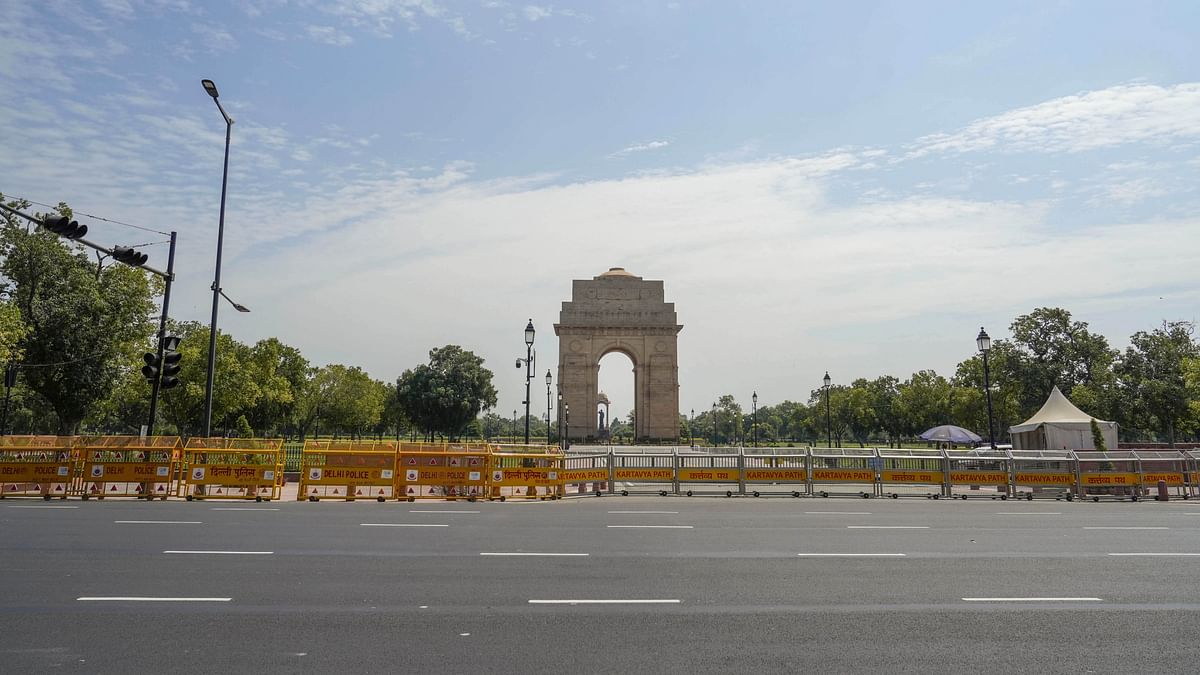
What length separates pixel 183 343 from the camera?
Answer: 4572 centimetres

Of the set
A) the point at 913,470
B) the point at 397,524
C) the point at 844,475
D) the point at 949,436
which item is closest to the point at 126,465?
the point at 397,524

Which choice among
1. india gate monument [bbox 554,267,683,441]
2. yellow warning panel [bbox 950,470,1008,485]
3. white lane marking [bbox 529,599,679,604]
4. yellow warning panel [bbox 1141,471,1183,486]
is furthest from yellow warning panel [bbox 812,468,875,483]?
india gate monument [bbox 554,267,683,441]

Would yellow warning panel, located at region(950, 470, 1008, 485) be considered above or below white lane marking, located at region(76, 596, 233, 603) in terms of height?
above

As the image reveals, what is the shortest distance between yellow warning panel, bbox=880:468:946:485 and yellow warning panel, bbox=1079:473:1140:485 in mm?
4296

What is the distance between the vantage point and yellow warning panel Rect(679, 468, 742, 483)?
21.2m

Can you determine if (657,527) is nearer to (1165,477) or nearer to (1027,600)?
(1027,600)

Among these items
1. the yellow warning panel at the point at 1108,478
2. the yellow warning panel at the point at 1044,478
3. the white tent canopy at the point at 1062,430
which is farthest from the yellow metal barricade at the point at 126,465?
the white tent canopy at the point at 1062,430

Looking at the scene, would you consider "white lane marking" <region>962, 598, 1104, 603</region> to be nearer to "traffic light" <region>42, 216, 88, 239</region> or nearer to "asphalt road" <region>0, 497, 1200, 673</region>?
"asphalt road" <region>0, 497, 1200, 673</region>

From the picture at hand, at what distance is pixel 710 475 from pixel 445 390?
55.2m

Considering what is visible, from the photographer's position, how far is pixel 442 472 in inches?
761

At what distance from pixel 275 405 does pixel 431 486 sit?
39.5m

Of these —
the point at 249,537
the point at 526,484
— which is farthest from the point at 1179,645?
the point at 526,484

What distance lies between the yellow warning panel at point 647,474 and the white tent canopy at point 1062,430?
16.0 meters

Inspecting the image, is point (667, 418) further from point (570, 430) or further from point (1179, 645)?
point (1179, 645)
